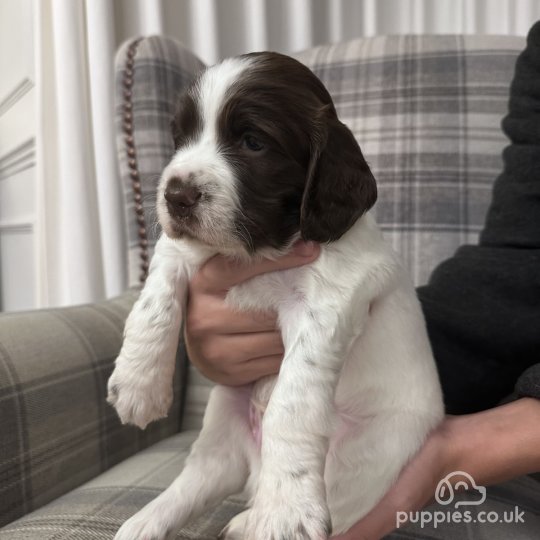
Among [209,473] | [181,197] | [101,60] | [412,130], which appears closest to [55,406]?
[209,473]

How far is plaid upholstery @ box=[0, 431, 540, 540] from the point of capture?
1149 mm

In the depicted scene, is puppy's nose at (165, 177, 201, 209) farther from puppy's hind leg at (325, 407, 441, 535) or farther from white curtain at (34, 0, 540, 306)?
white curtain at (34, 0, 540, 306)

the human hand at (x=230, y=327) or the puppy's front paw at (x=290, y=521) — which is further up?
the human hand at (x=230, y=327)

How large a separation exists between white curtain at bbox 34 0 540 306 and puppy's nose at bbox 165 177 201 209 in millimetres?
1760

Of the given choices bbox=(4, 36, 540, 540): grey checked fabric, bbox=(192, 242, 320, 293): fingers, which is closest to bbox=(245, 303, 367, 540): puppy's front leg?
bbox=(192, 242, 320, 293): fingers

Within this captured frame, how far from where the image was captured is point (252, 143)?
113 cm

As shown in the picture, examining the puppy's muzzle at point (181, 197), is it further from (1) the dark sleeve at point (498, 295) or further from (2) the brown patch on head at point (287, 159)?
(1) the dark sleeve at point (498, 295)

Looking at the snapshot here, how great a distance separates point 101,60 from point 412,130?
4.87 feet

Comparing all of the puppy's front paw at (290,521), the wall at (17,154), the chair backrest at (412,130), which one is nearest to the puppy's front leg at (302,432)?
the puppy's front paw at (290,521)

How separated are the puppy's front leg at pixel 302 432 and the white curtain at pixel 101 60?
185cm

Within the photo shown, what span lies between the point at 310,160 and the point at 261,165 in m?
0.11

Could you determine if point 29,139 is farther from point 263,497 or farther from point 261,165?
point 263,497

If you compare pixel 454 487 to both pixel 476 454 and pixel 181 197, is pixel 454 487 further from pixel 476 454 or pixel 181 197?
pixel 181 197

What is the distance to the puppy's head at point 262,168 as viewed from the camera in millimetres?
1082
